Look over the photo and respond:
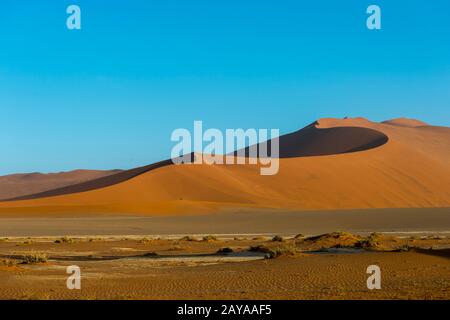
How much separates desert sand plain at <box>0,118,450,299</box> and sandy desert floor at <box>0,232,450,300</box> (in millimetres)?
Result: 41

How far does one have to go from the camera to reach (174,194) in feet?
239

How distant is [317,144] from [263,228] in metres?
67.0

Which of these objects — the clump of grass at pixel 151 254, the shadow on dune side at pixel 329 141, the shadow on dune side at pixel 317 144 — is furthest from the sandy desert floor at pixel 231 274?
the shadow on dune side at pixel 329 141

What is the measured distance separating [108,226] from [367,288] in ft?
103

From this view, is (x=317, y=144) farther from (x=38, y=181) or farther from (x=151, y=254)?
(x=151, y=254)

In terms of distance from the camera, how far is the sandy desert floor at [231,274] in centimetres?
1301

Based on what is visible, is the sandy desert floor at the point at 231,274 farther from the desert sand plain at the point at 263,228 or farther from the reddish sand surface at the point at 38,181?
the reddish sand surface at the point at 38,181

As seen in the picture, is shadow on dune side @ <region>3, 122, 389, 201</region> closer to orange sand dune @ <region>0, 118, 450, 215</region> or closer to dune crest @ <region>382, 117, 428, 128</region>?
orange sand dune @ <region>0, 118, 450, 215</region>

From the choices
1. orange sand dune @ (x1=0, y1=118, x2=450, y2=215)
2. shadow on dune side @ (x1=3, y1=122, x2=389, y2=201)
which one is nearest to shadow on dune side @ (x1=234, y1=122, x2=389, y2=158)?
shadow on dune side @ (x1=3, y1=122, x2=389, y2=201)

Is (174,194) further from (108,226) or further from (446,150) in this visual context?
(446,150)

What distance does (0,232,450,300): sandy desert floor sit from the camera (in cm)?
1301

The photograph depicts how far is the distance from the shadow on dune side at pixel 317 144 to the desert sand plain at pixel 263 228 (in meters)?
0.34
